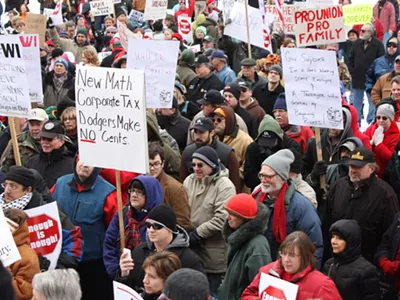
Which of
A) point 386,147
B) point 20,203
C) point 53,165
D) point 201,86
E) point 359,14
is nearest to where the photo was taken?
point 20,203

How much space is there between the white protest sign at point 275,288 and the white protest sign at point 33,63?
14.9ft

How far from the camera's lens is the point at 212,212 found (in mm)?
7008

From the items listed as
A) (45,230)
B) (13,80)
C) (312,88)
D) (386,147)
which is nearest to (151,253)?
(45,230)

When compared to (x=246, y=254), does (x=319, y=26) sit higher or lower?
higher

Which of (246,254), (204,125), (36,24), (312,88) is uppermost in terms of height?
(36,24)

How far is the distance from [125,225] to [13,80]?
2043mm

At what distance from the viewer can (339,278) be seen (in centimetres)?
596

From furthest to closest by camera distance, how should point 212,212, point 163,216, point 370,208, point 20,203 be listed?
point 212,212
point 370,208
point 20,203
point 163,216

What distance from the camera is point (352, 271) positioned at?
5.91m

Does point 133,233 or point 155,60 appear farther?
point 155,60

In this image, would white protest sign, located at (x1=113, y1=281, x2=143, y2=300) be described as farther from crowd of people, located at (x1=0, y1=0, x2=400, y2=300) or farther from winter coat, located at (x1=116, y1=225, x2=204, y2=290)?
winter coat, located at (x1=116, y1=225, x2=204, y2=290)

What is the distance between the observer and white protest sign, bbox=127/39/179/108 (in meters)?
9.18

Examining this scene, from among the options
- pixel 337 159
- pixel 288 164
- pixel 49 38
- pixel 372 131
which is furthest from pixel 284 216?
pixel 49 38

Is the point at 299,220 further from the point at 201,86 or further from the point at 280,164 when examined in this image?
the point at 201,86
